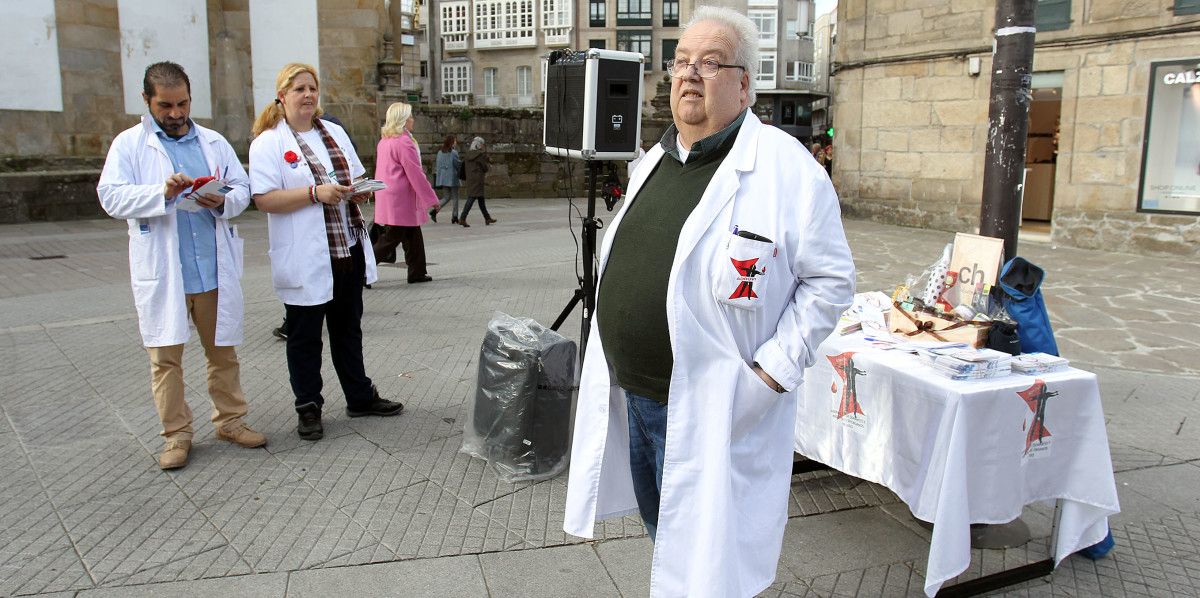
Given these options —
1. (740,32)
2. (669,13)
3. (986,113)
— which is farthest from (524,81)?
(740,32)

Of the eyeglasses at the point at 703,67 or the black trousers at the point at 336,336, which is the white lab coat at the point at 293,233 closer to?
the black trousers at the point at 336,336

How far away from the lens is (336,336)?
4758 millimetres

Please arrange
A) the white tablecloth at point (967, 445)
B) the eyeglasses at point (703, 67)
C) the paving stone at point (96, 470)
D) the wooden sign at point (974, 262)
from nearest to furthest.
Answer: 1. the eyeglasses at point (703, 67)
2. the white tablecloth at point (967, 445)
3. the wooden sign at point (974, 262)
4. the paving stone at point (96, 470)

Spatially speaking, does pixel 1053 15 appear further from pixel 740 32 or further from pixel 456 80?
pixel 456 80

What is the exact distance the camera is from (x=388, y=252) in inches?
385

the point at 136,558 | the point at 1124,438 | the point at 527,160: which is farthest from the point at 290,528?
the point at 527,160

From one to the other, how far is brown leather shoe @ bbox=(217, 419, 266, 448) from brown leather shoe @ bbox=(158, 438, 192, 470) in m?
0.21

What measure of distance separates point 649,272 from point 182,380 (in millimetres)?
2891

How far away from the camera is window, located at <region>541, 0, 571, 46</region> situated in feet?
196

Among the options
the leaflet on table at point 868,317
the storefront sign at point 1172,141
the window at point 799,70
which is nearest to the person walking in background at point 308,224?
the leaflet on table at point 868,317

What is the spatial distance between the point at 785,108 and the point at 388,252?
204ft

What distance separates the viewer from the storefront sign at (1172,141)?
11.5 metres

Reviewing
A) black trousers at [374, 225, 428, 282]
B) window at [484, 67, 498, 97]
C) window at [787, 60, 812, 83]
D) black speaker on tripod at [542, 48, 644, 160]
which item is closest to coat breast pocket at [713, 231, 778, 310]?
black speaker on tripod at [542, 48, 644, 160]

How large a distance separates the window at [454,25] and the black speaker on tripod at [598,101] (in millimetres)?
61371
